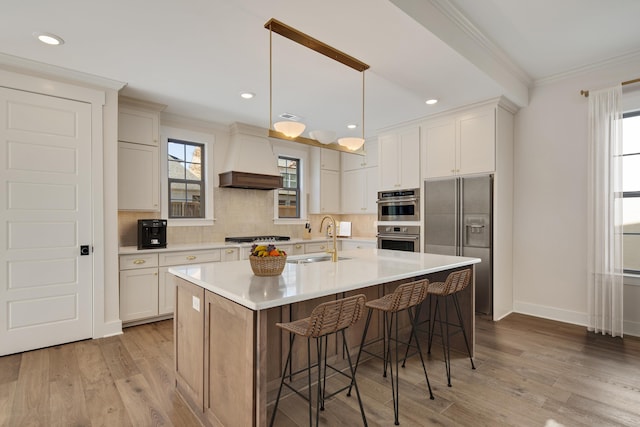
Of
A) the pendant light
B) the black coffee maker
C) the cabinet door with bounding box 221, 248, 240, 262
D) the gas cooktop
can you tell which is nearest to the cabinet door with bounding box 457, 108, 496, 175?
the pendant light

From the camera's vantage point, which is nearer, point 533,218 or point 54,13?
point 54,13

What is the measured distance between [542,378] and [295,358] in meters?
1.98

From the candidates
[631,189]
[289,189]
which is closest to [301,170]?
[289,189]

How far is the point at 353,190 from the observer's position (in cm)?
652

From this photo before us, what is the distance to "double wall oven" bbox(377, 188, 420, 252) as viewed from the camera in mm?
4871

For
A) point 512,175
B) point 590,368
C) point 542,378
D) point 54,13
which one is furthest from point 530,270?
point 54,13

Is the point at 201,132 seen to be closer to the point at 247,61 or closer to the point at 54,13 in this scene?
the point at 247,61

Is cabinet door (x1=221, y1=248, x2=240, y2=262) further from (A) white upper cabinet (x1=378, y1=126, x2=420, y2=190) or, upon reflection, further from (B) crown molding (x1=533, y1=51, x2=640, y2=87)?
(B) crown molding (x1=533, y1=51, x2=640, y2=87)

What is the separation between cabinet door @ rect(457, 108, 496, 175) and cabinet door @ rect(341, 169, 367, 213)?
2226 mm

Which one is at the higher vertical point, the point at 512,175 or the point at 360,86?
the point at 360,86

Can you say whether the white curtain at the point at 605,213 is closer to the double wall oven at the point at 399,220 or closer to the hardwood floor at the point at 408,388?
the hardwood floor at the point at 408,388

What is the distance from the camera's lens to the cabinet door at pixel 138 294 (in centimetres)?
381

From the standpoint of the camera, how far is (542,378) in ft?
8.66

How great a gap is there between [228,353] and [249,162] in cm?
380
